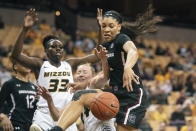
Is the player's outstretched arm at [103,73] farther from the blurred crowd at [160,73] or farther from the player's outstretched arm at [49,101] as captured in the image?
the blurred crowd at [160,73]

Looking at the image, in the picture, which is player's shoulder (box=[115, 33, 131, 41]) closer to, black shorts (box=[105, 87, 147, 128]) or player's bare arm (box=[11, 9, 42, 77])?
black shorts (box=[105, 87, 147, 128])

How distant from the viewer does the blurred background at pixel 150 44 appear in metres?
12.7

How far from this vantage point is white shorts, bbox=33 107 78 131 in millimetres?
5707

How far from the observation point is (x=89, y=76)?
6.29 meters

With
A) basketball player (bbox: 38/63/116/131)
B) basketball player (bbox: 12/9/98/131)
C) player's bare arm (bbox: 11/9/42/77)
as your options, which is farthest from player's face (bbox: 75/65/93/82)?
player's bare arm (bbox: 11/9/42/77)

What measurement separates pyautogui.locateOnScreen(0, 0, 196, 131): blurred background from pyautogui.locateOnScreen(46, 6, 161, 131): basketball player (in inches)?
195

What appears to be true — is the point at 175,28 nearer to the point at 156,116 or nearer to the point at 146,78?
the point at 146,78

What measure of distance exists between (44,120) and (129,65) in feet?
6.56

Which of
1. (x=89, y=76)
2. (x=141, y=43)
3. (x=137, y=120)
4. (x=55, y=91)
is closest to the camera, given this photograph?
(x=137, y=120)

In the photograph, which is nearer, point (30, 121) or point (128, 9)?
point (30, 121)

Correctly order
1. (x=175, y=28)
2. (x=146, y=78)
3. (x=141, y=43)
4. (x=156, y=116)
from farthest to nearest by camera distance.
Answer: (x=175, y=28) → (x=141, y=43) → (x=146, y=78) → (x=156, y=116)

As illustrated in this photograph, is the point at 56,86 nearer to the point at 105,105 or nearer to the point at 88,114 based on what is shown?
the point at 88,114

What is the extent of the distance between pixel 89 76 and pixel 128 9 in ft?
65.1

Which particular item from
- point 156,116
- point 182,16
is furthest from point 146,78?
point 182,16
